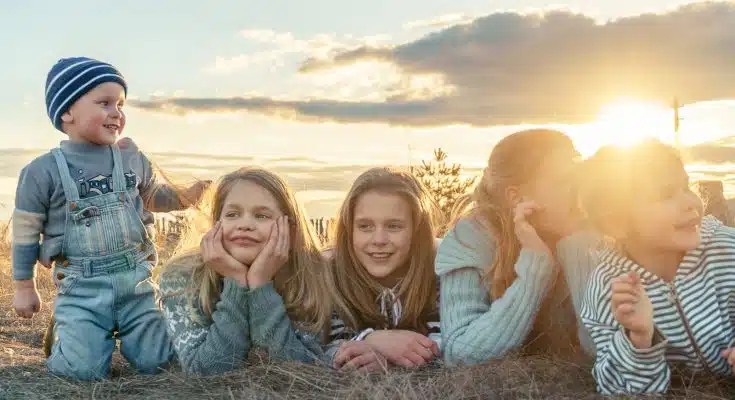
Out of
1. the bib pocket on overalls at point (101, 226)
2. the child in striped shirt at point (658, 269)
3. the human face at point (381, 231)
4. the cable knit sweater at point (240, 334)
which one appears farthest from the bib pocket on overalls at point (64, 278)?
the child in striped shirt at point (658, 269)

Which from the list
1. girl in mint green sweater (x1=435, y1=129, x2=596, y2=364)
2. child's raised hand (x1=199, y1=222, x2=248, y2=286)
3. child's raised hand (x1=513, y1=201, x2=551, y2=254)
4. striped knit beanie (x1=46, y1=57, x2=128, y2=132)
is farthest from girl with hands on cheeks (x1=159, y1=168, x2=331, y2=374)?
striped knit beanie (x1=46, y1=57, x2=128, y2=132)

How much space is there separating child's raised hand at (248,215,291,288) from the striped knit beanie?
1.85 metres

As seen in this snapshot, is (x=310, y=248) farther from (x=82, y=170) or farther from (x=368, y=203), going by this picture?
(x=82, y=170)

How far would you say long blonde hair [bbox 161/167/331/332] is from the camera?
4.59 meters

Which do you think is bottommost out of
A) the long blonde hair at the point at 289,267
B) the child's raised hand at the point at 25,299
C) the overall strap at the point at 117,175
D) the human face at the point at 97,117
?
the child's raised hand at the point at 25,299

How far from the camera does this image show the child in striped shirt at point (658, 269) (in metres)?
3.43

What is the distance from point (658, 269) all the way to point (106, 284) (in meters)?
3.51

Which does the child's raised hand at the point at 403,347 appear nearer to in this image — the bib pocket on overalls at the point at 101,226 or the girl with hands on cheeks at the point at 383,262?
the girl with hands on cheeks at the point at 383,262

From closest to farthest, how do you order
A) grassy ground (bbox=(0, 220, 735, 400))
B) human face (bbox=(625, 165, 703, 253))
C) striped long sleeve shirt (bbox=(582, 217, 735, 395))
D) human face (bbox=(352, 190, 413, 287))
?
human face (bbox=(625, 165, 703, 253)) → striped long sleeve shirt (bbox=(582, 217, 735, 395)) → grassy ground (bbox=(0, 220, 735, 400)) → human face (bbox=(352, 190, 413, 287))

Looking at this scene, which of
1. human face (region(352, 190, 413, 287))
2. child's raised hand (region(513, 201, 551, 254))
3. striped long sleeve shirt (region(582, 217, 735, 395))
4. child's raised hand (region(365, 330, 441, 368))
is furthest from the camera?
human face (region(352, 190, 413, 287))

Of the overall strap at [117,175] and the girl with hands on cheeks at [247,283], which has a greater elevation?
the overall strap at [117,175]

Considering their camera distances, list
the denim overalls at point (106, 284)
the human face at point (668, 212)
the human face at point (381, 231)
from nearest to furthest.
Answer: the human face at point (668, 212), the human face at point (381, 231), the denim overalls at point (106, 284)

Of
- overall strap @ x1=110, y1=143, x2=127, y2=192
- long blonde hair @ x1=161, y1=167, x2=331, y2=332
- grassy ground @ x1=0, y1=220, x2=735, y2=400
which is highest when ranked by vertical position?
overall strap @ x1=110, y1=143, x2=127, y2=192

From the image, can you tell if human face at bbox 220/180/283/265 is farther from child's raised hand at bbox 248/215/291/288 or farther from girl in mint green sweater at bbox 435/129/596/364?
→ girl in mint green sweater at bbox 435/129/596/364
